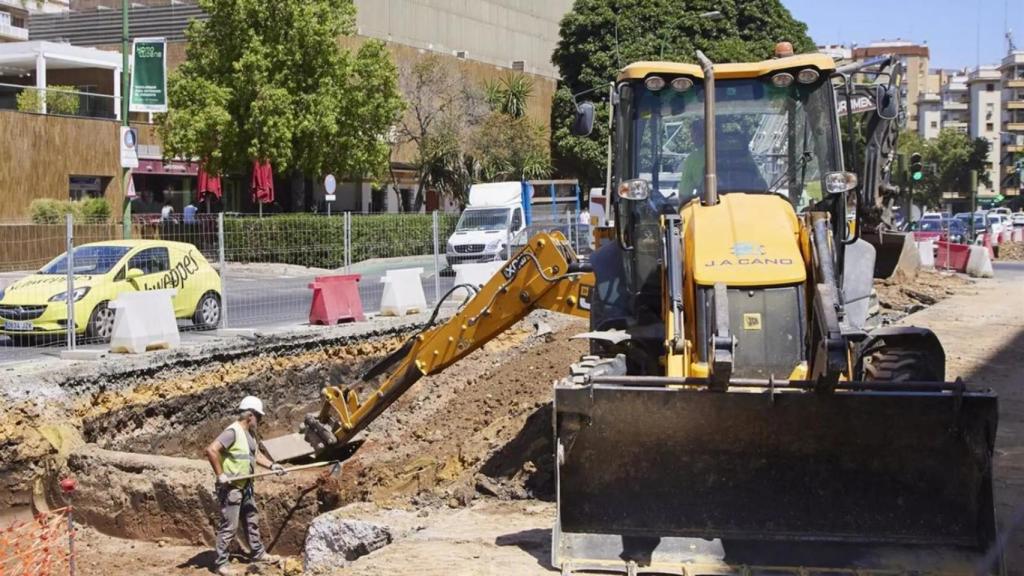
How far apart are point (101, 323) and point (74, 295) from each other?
53cm

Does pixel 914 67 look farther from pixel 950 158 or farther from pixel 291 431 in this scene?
pixel 291 431

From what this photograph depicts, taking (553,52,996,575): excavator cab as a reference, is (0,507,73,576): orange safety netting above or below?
below

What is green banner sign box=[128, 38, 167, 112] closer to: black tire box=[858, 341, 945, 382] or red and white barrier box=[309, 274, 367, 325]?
red and white barrier box=[309, 274, 367, 325]

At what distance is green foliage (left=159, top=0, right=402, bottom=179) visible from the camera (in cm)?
3534

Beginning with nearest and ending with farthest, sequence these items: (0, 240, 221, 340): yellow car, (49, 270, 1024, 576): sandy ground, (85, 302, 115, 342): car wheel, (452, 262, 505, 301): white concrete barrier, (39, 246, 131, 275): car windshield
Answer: (49, 270, 1024, 576): sandy ground, (0, 240, 221, 340): yellow car, (85, 302, 115, 342): car wheel, (39, 246, 131, 275): car windshield, (452, 262, 505, 301): white concrete barrier

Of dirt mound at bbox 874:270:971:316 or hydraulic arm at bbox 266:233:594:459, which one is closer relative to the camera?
hydraulic arm at bbox 266:233:594:459

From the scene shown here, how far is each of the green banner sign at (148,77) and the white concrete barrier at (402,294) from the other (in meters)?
9.64

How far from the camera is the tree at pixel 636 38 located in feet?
177

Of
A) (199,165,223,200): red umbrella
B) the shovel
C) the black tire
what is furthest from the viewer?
(199,165,223,200): red umbrella

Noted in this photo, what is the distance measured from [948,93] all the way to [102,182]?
11476 cm

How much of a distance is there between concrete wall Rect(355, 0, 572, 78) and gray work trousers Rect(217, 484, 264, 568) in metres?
47.1

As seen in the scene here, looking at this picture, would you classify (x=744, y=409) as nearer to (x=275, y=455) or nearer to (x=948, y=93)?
(x=275, y=455)

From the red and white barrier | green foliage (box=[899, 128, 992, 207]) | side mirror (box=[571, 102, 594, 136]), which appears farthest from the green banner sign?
green foliage (box=[899, 128, 992, 207])

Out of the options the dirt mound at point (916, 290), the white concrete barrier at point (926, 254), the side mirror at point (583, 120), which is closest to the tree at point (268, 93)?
the white concrete barrier at point (926, 254)
